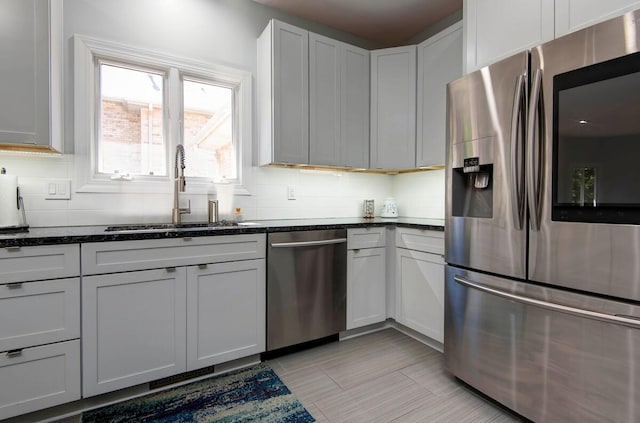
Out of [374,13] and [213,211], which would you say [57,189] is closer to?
[213,211]

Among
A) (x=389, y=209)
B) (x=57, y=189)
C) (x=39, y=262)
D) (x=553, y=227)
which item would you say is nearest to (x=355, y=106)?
(x=389, y=209)

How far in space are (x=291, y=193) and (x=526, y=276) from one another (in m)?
1.92

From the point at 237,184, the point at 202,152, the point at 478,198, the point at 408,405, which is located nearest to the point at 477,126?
the point at 478,198

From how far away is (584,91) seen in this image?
133 centimetres

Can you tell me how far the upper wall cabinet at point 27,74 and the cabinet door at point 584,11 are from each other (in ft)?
8.79

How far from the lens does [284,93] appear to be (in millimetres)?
2539

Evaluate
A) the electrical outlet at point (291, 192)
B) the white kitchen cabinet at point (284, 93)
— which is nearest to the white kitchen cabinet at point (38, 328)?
the white kitchen cabinet at point (284, 93)

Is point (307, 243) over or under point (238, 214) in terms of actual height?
under

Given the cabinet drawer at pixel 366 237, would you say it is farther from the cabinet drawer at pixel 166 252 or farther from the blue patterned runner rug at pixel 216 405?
the blue patterned runner rug at pixel 216 405

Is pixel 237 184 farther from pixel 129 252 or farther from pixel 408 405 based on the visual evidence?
pixel 408 405

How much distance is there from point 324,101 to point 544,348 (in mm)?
2240

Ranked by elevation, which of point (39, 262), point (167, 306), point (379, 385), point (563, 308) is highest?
point (39, 262)

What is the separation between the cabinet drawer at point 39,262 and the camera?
147 centimetres

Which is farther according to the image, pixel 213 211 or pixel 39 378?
pixel 213 211
